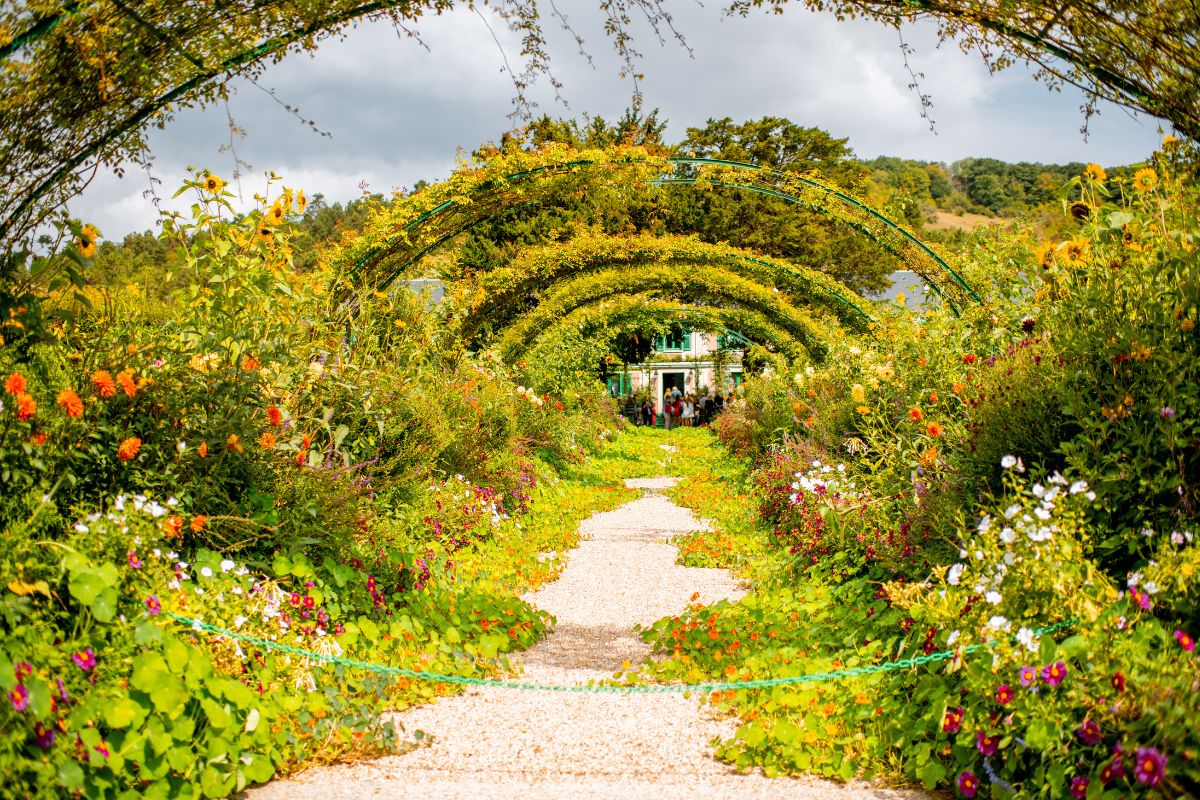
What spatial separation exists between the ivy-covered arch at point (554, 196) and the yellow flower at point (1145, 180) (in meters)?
5.05

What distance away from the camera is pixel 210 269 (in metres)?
4.13

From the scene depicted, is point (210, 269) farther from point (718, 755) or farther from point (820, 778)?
point (820, 778)

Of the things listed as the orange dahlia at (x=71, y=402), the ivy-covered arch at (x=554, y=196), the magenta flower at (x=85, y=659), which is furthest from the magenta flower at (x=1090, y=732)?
the ivy-covered arch at (x=554, y=196)

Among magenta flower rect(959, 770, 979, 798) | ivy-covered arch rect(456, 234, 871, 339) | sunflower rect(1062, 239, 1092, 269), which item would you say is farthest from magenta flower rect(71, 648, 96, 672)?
ivy-covered arch rect(456, 234, 871, 339)

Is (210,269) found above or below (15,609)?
above

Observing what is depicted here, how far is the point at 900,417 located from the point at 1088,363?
8.66 ft

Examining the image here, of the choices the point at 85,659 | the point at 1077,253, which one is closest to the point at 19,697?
the point at 85,659

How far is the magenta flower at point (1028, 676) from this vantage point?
7.87ft

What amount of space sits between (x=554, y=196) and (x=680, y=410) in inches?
781

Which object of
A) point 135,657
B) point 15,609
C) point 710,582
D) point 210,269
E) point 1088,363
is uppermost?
point 210,269

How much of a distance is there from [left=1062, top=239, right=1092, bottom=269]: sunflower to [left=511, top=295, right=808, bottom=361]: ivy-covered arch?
10527mm

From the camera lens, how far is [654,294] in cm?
1573

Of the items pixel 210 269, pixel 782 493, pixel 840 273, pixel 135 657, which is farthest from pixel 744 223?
pixel 135 657

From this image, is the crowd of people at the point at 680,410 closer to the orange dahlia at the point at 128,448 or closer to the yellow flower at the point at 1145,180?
the yellow flower at the point at 1145,180
